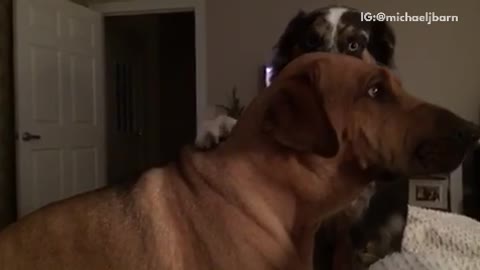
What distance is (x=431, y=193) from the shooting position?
11.0 ft

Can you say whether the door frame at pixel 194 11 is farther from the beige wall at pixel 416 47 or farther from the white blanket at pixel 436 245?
the white blanket at pixel 436 245

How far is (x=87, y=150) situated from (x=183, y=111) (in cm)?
225

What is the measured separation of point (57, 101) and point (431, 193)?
2366 mm

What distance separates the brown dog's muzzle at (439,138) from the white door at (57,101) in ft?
9.55

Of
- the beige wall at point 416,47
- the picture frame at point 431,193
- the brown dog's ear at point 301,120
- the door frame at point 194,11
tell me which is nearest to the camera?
the brown dog's ear at point 301,120

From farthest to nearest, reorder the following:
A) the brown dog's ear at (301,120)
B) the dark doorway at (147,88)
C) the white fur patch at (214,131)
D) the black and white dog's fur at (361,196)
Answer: the dark doorway at (147,88), the white fur patch at (214,131), the black and white dog's fur at (361,196), the brown dog's ear at (301,120)

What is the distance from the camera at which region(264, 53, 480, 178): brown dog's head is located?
31.9 inches

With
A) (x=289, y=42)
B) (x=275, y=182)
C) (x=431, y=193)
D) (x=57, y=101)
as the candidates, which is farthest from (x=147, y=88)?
(x=275, y=182)

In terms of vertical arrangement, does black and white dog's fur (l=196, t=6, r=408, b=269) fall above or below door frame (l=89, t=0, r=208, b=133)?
below

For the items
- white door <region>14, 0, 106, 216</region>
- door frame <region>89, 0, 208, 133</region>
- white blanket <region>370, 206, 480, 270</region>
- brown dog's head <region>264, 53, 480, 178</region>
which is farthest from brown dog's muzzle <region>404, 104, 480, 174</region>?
door frame <region>89, 0, 208, 133</region>

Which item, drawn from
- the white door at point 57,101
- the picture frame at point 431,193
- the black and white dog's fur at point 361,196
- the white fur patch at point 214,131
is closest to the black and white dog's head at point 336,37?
the black and white dog's fur at point 361,196

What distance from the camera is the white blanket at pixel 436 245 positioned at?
1.15m

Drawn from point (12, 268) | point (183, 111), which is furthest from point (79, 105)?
point (12, 268)

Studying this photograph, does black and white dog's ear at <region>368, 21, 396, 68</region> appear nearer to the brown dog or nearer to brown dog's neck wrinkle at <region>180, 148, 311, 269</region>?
the brown dog
